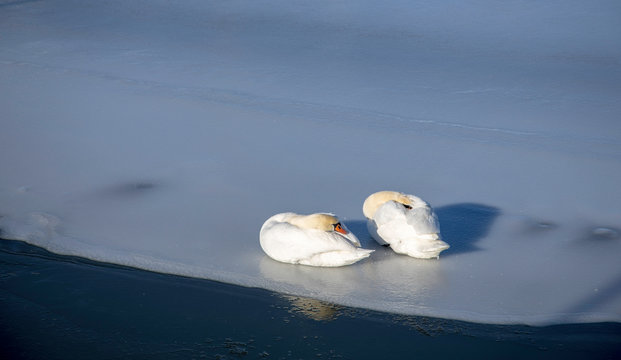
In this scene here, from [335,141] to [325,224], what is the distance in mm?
2351

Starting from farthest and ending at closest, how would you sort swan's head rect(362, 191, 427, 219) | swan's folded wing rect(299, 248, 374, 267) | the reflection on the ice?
swan's head rect(362, 191, 427, 219) → swan's folded wing rect(299, 248, 374, 267) → the reflection on the ice

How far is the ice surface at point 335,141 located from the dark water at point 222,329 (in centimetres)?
14

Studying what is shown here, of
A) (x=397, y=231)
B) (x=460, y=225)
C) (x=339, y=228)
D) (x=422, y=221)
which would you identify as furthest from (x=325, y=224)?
(x=460, y=225)

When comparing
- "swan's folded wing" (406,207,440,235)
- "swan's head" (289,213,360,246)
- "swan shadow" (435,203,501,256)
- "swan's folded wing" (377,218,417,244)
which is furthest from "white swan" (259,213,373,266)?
"swan shadow" (435,203,501,256)

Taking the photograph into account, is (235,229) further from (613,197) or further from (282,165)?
(613,197)

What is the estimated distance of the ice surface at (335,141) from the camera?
15.2 ft

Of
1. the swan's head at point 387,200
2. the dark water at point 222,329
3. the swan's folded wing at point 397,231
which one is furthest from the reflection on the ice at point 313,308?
the swan's head at point 387,200

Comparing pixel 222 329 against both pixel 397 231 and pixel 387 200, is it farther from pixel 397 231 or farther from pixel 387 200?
pixel 387 200

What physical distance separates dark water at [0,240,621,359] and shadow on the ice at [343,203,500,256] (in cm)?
92

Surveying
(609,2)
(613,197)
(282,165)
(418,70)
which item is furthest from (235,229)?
(609,2)

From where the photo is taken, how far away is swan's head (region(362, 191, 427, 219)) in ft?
15.8

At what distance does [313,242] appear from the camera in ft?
14.8

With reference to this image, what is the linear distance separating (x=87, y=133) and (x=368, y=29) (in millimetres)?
→ 5016

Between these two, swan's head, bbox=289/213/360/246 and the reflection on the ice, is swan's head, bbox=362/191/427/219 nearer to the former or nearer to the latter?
swan's head, bbox=289/213/360/246
